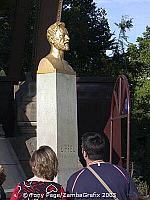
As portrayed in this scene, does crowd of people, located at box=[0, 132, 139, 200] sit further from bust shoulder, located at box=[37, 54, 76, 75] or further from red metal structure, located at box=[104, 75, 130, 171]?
red metal structure, located at box=[104, 75, 130, 171]

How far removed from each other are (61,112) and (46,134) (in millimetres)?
424

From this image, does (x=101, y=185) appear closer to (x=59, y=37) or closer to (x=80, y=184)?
(x=80, y=184)

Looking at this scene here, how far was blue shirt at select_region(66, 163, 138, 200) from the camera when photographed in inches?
144

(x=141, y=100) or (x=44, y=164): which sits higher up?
(x=141, y=100)

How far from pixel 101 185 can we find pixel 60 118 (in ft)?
16.9

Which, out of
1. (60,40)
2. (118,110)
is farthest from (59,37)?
(118,110)

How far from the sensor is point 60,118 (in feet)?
28.9

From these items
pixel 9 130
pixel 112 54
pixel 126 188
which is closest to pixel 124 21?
pixel 112 54

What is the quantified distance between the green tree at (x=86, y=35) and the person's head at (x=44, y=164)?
29.6m

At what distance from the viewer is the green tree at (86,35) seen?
113 ft

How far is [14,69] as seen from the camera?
775 inches

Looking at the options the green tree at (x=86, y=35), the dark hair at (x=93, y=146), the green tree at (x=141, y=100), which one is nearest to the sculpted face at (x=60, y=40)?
the dark hair at (x=93, y=146)

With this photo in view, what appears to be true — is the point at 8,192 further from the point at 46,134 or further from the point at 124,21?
the point at 124,21

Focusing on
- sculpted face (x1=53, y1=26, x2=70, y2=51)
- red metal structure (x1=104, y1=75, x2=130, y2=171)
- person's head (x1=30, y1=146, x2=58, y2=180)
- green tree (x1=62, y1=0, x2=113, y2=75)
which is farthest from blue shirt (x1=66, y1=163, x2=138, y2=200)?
green tree (x1=62, y1=0, x2=113, y2=75)
